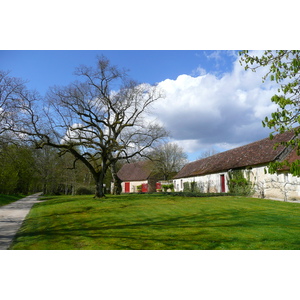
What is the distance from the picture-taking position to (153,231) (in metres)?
8.37

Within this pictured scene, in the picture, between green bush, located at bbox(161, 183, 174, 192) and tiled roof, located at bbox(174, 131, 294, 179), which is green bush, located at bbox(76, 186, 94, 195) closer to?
green bush, located at bbox(161, 183, 174, 192)

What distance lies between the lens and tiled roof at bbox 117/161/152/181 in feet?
158

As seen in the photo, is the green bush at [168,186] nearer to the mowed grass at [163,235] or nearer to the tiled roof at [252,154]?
the tiled roof at [252,154]

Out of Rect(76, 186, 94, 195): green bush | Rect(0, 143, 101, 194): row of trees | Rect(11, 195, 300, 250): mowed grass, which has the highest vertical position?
Rect(0, 143, 101, 194): row of trees

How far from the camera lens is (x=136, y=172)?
5097 centimetres

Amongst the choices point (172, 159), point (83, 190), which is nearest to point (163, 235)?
point (83, 190)

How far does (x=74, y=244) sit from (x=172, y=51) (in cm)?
700

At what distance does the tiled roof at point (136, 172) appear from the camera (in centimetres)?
4828

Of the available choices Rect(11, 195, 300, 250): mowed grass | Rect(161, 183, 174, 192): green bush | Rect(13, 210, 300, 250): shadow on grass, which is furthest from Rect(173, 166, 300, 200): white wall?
Rect(161, 183, 174, 192): green bush

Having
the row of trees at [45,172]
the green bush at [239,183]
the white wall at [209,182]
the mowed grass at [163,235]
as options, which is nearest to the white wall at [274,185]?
the green bush at [239,183]

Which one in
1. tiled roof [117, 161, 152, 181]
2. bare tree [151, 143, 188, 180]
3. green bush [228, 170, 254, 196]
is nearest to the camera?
green bush [228, 170, 254, 196]

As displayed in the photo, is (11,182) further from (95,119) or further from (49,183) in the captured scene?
(95,119)

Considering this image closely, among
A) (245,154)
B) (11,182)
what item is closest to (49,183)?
(11,182)

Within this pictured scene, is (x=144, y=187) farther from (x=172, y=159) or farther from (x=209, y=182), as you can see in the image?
(x=209, y=182)
